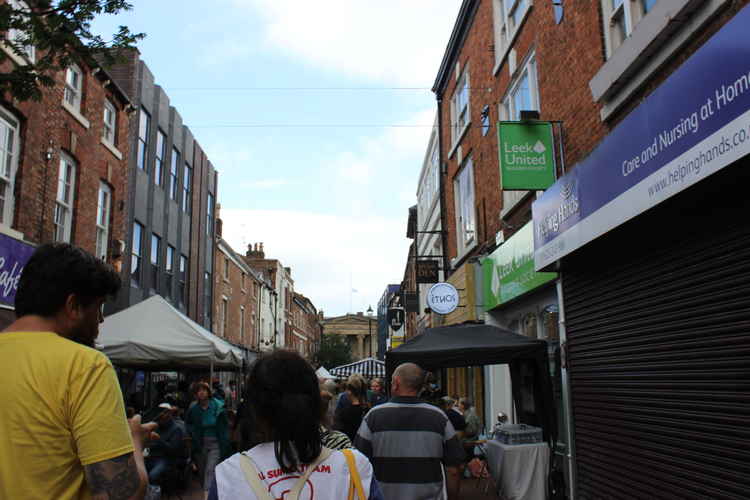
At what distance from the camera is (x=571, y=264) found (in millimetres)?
8805

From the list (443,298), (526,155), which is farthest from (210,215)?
(526,155)

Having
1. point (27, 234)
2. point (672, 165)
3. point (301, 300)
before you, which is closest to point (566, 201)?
point (672, 165)

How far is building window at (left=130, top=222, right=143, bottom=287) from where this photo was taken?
→ 1897 cm

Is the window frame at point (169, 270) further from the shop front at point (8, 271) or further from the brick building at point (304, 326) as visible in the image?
the brick building at point (304, 326)

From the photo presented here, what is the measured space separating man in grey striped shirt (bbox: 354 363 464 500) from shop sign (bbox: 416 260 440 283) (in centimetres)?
1528

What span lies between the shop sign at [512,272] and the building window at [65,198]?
951 centimetres

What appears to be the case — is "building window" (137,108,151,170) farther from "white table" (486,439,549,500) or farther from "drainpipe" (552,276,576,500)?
"white table" (486,439,549,500)

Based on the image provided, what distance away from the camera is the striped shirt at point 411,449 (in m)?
4.73

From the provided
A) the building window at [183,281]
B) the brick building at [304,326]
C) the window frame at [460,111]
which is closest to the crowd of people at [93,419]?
the window frame at [460,111]

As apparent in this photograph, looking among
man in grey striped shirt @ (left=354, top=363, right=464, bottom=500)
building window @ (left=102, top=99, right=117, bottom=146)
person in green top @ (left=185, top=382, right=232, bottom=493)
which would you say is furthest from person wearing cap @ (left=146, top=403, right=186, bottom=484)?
building window @ (left=102, top=99, right=117, bottom=146)

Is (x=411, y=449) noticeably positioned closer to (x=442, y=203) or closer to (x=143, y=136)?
(x=442, y=203)

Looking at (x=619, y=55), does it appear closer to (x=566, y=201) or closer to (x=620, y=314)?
(x=566, y=201)

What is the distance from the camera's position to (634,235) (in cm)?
691

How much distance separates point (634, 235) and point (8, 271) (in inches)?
408
